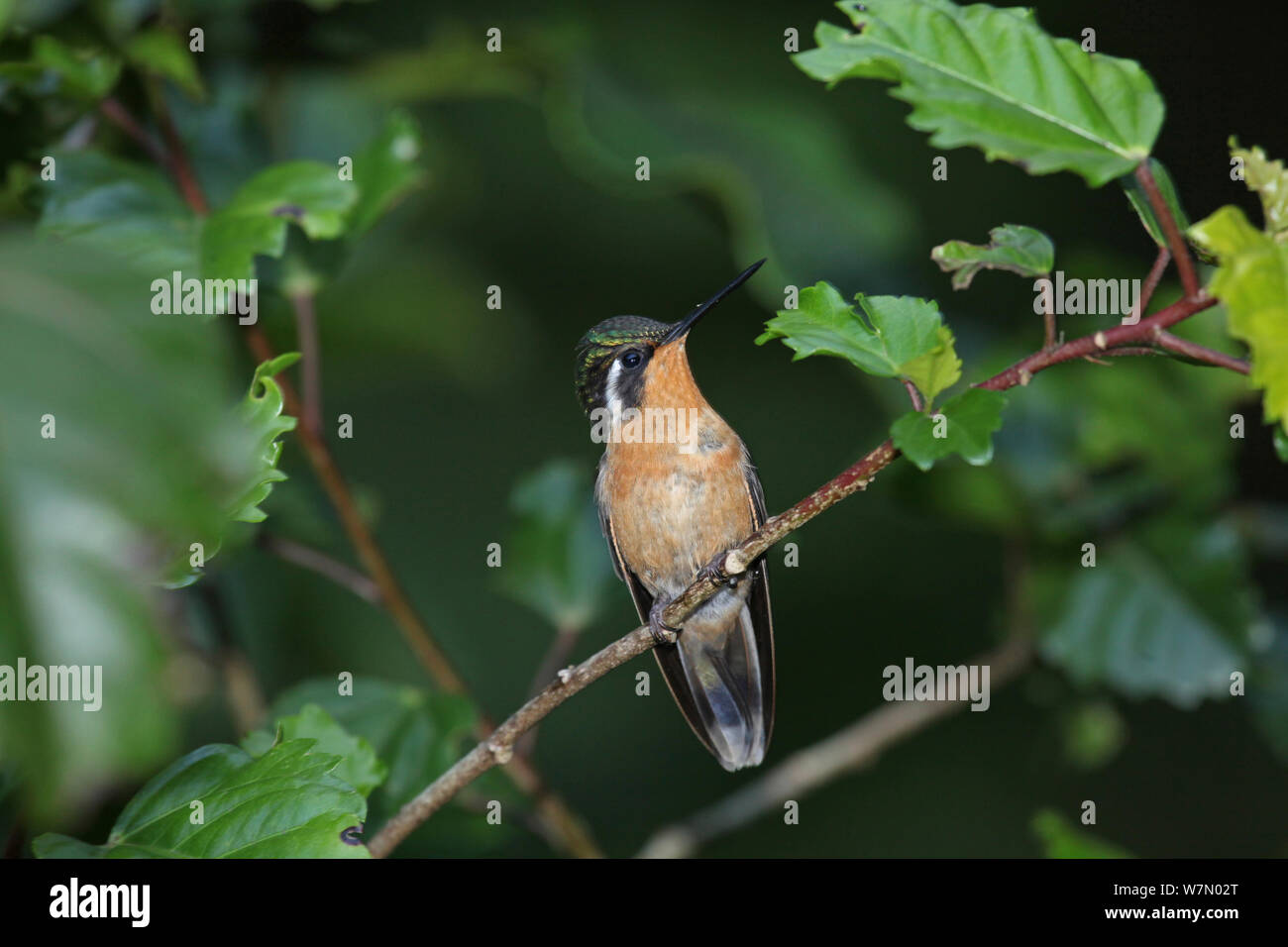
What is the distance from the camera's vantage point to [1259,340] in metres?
1.26

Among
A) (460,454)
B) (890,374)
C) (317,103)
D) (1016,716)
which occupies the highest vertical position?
(317,103)

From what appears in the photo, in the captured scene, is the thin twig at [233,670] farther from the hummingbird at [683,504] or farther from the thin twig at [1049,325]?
the thin twig at [1049,325]

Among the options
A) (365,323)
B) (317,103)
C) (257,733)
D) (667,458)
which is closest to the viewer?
(257,733)

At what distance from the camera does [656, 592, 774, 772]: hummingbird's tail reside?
305 cm

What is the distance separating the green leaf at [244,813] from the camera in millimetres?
1695

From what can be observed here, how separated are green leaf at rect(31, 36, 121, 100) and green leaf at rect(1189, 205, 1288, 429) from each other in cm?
215

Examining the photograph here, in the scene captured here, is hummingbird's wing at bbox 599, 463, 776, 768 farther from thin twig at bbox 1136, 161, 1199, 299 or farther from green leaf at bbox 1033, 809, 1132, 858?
thin twig at bbox 1136, 161, 1199, 299

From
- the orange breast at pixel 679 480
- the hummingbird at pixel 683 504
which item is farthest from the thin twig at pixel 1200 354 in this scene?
the orange breast at pixel 679 480

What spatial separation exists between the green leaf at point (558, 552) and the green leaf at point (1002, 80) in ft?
6.34

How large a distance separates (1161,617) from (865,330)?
7.87ft

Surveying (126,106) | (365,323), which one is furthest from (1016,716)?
(126,106)

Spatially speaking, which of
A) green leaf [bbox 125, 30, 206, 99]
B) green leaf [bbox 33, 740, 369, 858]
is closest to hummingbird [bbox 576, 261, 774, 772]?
green leaf [bbox 125, 30, 206, 99]

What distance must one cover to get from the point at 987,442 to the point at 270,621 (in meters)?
2.94
